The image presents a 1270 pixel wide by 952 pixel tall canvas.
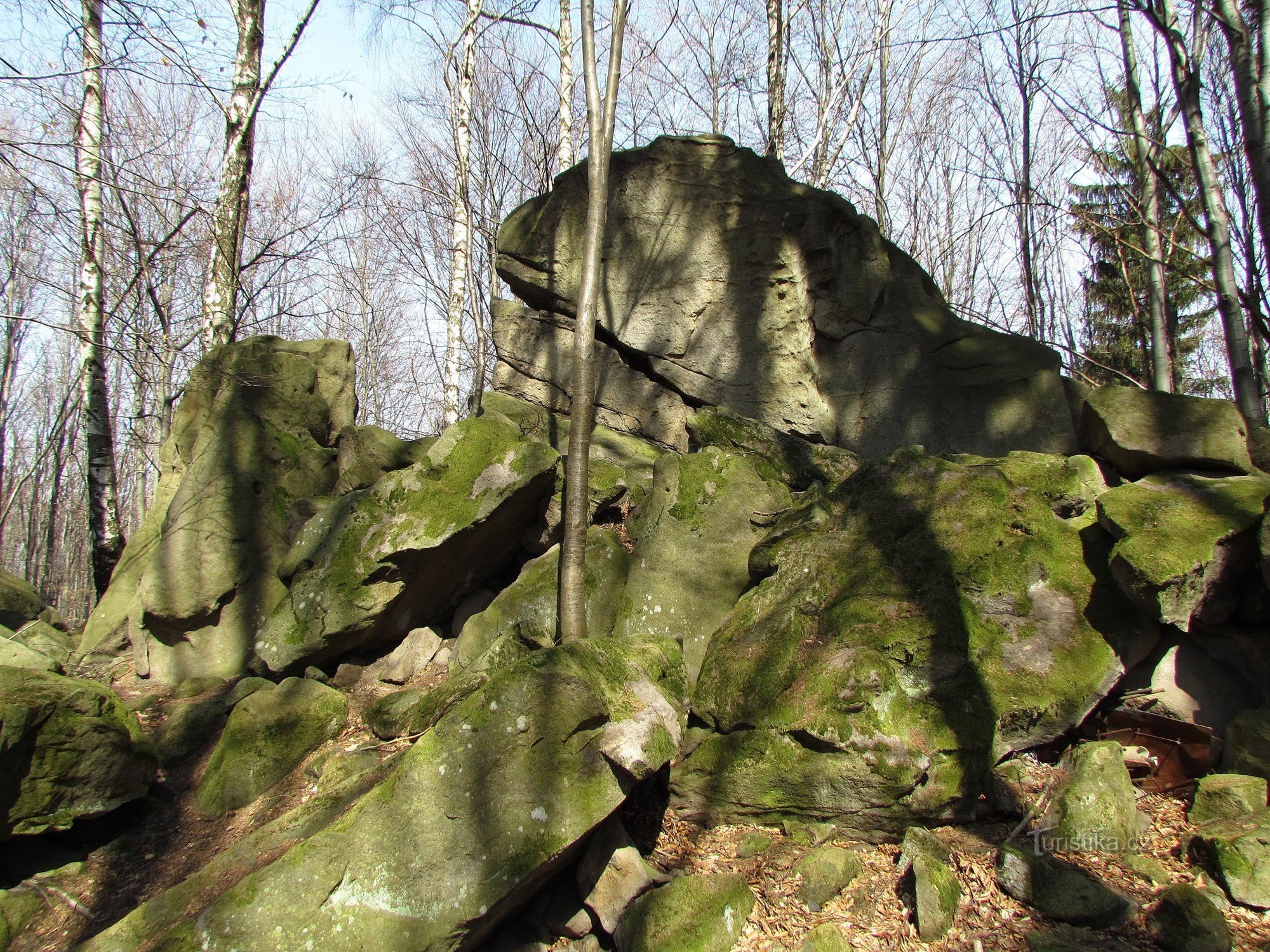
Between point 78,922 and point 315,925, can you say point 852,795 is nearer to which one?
point 315,925

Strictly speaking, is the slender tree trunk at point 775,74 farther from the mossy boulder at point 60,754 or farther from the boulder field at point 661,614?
the mossy boulder at point 60,754

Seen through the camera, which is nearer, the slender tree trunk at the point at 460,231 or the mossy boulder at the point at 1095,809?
the mossy boulder at the point at 1095,809

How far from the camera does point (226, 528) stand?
744 centimetres

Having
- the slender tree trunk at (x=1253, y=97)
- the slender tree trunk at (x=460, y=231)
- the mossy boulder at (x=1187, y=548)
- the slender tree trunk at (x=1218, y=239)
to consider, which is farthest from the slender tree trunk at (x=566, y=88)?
the mossy boulder at (x=1187, y=548)

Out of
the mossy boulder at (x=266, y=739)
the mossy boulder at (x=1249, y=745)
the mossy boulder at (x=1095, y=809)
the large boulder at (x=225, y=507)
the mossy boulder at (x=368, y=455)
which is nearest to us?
the mossy boulder at (x=1095, y=809)

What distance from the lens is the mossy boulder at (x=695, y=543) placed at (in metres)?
6.14

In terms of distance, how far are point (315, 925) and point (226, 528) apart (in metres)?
4.99

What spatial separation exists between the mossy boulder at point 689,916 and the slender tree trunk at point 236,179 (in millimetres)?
8256

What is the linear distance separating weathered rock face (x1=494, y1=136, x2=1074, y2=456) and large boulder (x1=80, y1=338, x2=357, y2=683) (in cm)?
251

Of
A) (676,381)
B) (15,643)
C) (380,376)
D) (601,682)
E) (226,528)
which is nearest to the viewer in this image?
(601,682)

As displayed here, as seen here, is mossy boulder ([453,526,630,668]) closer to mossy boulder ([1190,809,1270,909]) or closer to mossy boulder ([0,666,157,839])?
mossy boulder ([0,666,157,839])

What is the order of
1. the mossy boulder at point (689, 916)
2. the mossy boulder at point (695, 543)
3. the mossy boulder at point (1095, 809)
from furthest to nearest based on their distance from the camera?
the mossy boulder at point (695, 543) → the mossy boulder at point (1095, 809) → the mossy boulder at point (689, 916)

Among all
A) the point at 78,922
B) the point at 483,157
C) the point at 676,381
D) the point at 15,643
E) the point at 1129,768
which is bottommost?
the point at 78,922

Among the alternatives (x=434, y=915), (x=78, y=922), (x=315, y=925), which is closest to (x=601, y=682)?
(x=434, y=915)
